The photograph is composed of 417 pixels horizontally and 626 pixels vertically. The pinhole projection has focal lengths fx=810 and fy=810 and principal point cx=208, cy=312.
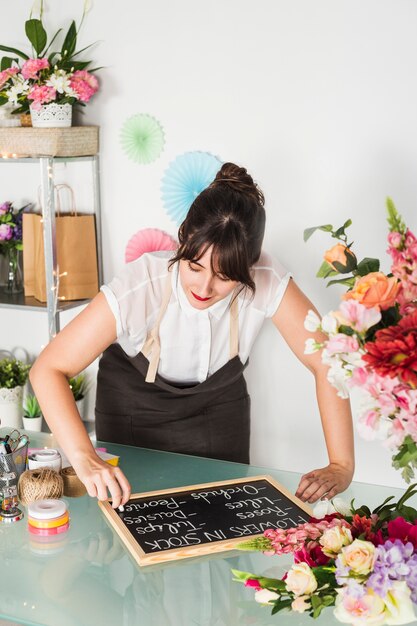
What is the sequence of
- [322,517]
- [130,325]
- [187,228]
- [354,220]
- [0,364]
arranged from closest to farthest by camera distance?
[322,517] < [187,228] < [130,325] < [354,220] < [0,364]

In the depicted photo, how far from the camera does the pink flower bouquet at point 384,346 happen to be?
3.34 ft

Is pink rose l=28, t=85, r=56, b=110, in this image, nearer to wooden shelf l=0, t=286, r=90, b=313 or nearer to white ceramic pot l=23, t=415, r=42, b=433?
wooden shelf l=0, t=286, r=90, b=313

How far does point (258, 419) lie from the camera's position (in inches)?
132

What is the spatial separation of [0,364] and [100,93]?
4.11ft

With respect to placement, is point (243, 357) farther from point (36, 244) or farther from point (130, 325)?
point (36, 244)

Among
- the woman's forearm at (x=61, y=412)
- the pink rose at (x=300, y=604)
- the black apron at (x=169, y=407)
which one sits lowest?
the black apron at (x=169, y=407)

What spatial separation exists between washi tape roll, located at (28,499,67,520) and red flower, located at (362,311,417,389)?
93 centimetres

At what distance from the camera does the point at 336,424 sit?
2143 millimetres

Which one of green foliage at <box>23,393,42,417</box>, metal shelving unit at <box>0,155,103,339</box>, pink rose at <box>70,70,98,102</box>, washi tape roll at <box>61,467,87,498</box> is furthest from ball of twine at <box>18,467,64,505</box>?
pink rose at <box>70,70,98,102</box>

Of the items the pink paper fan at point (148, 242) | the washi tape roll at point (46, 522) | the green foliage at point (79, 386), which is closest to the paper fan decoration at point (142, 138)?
the pink paper fan at point (148, 242)

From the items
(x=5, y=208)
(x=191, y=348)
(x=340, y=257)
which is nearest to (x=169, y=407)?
(x=191, y=348)

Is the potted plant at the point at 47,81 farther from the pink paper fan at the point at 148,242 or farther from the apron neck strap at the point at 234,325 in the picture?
the apron neck strap at the point at 234,325

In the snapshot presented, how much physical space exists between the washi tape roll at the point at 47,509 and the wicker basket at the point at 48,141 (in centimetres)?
177

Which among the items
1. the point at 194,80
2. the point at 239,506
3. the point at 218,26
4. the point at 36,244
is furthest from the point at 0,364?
the point at 239,506
